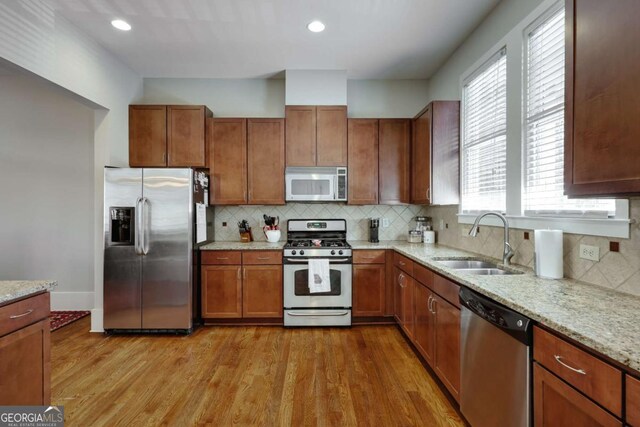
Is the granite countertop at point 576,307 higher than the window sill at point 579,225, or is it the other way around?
the window sill at point 579,225

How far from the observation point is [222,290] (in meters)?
3.41

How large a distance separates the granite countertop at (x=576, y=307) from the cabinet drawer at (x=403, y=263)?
0.81m

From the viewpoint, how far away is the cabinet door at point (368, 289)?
134 inches

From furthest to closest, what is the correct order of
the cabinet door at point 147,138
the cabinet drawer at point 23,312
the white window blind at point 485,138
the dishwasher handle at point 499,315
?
the cabinet door at point 147,138 → the white window blind at point 485,138 → the cabinet drawer at point 23,312 → the dishwasher handle at point 499,315

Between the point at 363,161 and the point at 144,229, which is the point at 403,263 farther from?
the point at 144,229

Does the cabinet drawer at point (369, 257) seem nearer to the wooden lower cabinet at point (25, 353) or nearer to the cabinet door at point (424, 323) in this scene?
the cabinet door at point (424, 323)

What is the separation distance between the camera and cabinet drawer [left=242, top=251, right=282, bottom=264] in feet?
11.2

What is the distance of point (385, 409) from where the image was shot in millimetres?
2010

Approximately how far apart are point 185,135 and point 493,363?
11.8 feet

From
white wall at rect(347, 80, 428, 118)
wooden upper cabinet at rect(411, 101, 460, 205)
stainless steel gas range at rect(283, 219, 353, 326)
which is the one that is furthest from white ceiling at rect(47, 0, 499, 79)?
stainless steel gas range at rect(283, 219, 353, 326)

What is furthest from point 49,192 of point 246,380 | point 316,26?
point 316,26

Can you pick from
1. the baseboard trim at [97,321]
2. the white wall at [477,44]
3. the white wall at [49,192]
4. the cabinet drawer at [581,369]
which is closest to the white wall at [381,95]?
the white wall at [477,44]

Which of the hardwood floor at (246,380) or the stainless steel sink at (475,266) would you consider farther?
the stainless steel sink at (475,266)

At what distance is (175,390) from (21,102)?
433 cm
